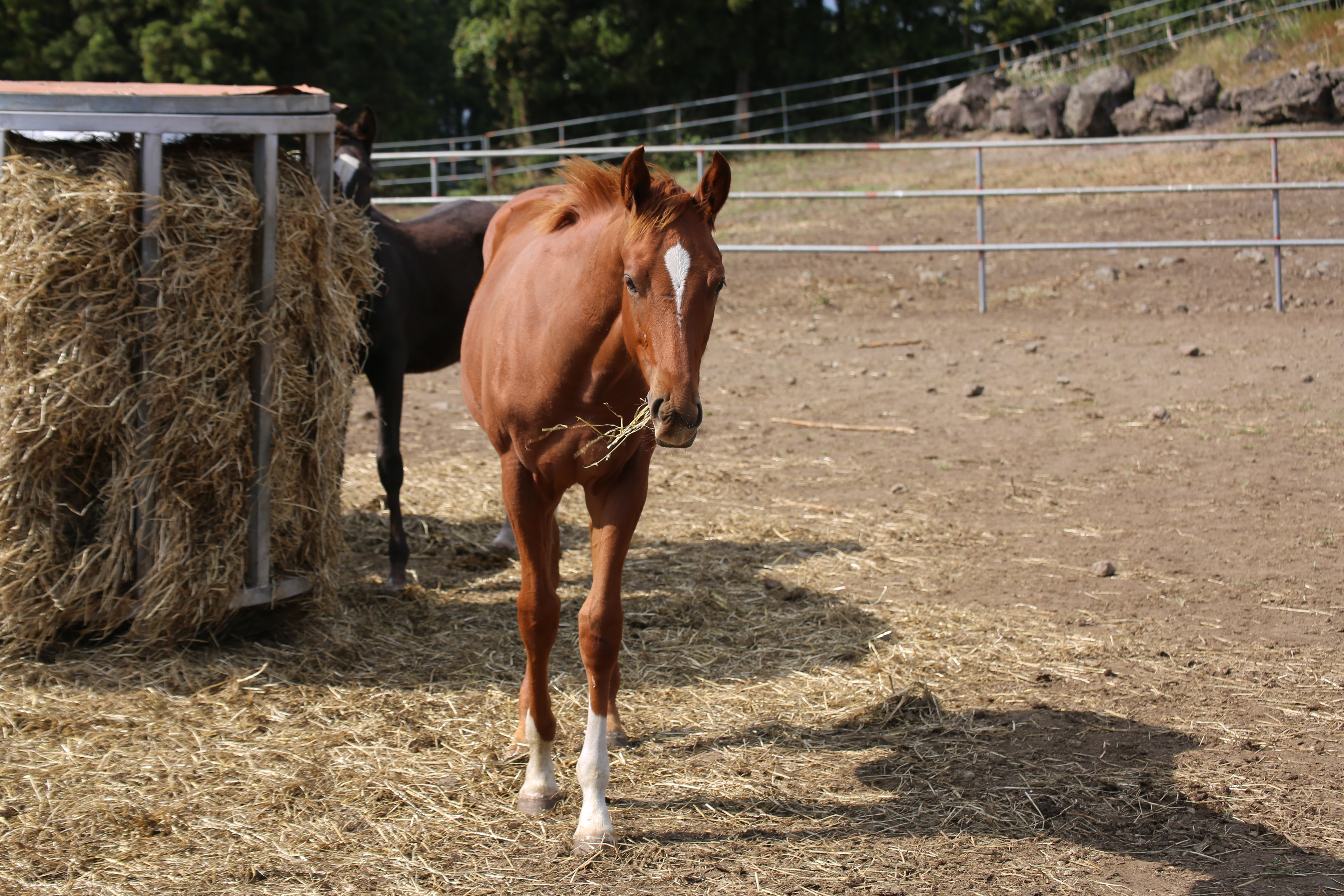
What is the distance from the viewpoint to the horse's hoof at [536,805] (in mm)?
3051

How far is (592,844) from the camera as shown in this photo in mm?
2820

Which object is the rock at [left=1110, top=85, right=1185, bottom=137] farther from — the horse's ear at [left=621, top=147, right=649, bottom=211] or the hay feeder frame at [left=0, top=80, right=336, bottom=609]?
the horse's ear at [left=621, top=147, right=649, bottom=211]

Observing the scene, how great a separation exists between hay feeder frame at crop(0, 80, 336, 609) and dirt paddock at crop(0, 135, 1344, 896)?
45 cm

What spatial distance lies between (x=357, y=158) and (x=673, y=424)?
3.68 metres

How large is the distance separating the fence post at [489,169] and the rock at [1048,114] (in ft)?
31.1

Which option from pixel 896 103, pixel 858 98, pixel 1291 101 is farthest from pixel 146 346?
pixel 858 98

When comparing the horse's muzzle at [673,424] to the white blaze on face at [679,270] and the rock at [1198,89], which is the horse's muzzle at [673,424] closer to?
the white blaze on face at [679,270]

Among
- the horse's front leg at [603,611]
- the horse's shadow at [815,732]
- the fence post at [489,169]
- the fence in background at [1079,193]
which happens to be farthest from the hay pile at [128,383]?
the fence post at [489,169]

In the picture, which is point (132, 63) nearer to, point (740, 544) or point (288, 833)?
point (740, 544)

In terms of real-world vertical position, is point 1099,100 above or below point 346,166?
above

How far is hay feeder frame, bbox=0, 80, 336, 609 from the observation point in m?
3.59

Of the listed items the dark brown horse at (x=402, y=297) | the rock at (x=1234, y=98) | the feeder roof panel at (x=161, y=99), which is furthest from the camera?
the rock at (x=1234, y=98)

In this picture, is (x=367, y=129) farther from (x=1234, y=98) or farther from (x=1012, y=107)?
(x=1012, y=107)

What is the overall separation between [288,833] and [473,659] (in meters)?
1.32
